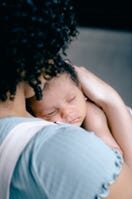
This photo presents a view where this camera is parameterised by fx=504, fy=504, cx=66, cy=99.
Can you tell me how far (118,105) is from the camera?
4.38 ft

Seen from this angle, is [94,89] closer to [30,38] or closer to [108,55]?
[30,38]

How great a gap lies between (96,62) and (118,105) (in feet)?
6.88

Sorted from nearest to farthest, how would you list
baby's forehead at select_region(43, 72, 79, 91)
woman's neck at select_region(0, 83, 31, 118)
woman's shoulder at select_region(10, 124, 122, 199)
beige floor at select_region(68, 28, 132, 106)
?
1. woman's shoulder at select_region(10, 124, 122, 199)
2. woman's neck at select_region(0, 83, 31, 118)
3. baby's forehead at select_region(43, 72, 79, 91)
4. beige floor at select_region(68, 28, 132, 106)

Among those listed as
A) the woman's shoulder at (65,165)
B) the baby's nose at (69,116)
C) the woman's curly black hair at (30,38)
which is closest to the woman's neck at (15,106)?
the woman's curly black hair at (30,38)

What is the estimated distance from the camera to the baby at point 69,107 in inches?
49.6

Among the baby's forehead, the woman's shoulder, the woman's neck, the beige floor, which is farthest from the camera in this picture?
the beige floor

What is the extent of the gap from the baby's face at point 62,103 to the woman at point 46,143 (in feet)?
0.84

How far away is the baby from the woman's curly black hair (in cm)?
23

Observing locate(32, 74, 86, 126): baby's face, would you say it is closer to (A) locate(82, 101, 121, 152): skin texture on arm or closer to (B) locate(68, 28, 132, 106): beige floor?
(A) locate(82, 101, 121, 152): skin texture on arm

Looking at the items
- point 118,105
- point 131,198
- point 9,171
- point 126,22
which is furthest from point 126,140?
point 126,22

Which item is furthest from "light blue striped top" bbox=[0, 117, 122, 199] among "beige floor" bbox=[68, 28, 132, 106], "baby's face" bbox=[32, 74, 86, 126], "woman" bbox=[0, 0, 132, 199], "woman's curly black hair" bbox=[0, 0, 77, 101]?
"beige floor" bbox=[68, 28, 132, 106]

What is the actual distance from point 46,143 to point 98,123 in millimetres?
395

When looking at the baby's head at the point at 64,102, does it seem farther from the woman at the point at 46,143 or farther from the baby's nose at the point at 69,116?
the woman at the point at 46,143

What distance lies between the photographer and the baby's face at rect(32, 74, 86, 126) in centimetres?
126
